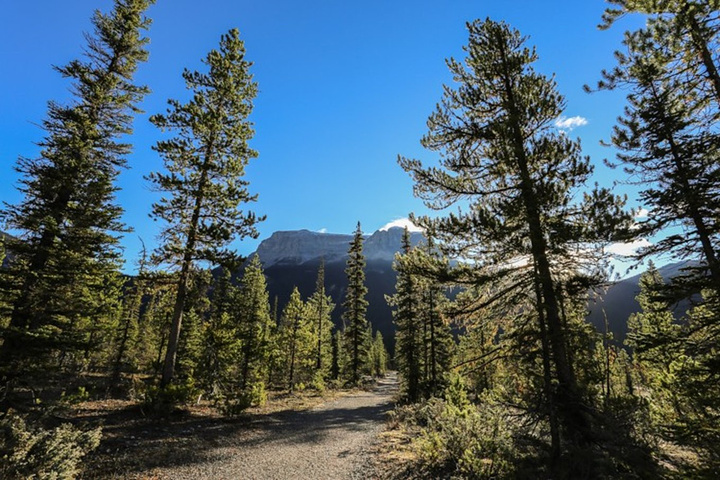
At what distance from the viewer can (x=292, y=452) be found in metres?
10.5

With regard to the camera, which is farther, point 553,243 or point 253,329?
point 253,329

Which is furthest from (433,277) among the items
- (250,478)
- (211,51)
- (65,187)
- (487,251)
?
(211,51)

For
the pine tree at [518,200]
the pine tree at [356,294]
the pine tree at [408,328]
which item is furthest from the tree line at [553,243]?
the pine tree at [356,294]

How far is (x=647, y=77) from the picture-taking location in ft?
30.1

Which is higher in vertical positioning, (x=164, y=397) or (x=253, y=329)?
(x=253, y=329)

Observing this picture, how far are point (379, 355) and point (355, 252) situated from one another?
172 feet

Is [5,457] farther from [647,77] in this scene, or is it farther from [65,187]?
[647,77]

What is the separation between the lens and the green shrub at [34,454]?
5.33 m

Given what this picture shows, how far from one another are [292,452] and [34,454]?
6785mm

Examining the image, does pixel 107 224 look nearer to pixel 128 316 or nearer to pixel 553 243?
pixel 553 243

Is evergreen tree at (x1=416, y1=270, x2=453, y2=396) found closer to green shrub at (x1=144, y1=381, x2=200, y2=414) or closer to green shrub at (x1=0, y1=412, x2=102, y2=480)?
green shrub at (x1=144, y1=381, x2=200, y2=414)

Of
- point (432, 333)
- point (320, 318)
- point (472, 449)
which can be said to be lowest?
point (472, 449)

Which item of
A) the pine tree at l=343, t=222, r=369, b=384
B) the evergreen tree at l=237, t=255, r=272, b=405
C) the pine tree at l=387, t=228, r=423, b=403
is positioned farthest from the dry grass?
the pine tree at l=343, t=222, r=369, b=384

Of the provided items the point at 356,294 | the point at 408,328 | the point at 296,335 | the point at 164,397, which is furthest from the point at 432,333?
the point at 164,397
